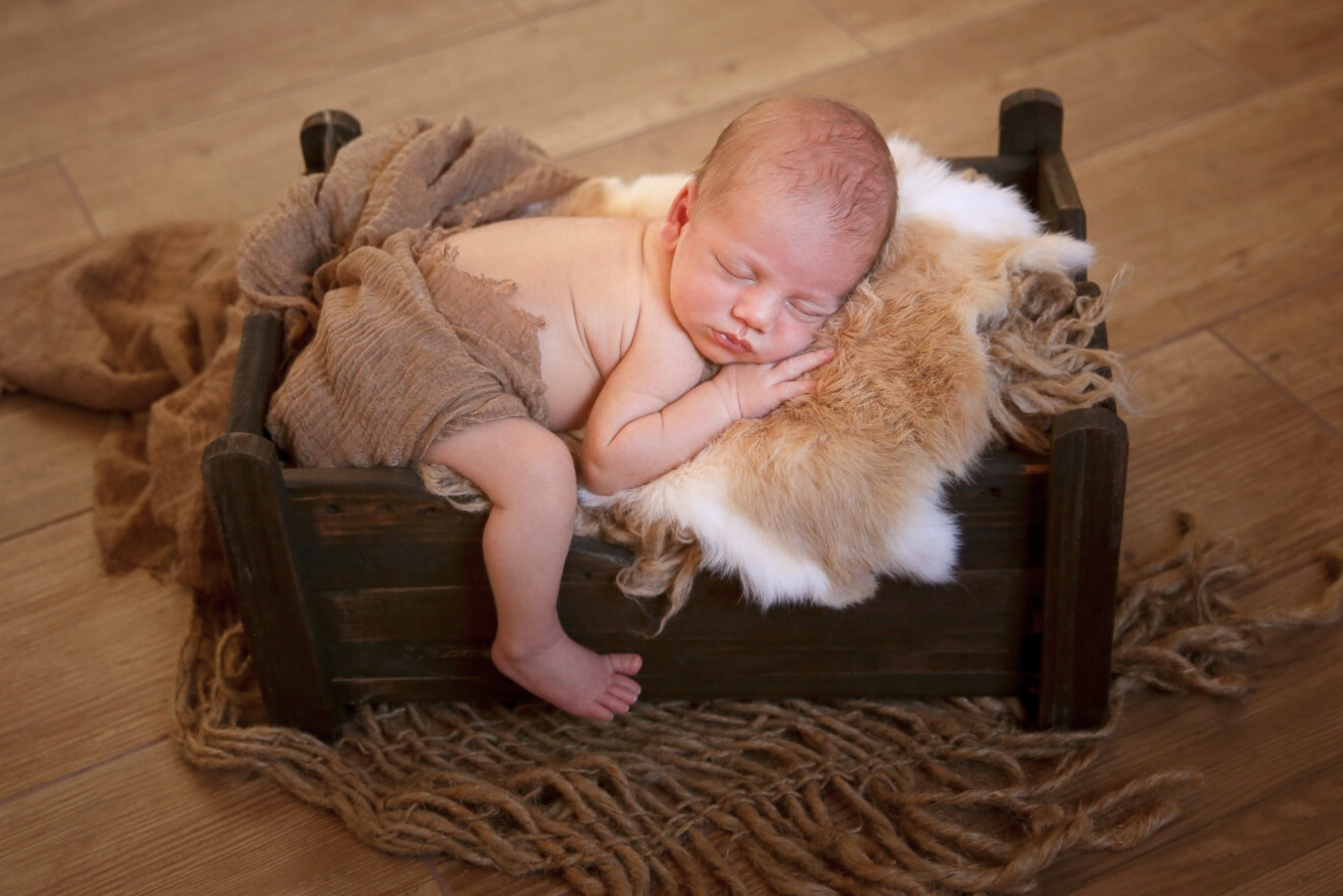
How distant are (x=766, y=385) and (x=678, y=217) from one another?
5.7 inches

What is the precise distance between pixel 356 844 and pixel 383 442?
1.02ft

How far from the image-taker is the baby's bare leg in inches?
39.4

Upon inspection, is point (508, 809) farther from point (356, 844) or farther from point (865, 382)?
point (865, 382)

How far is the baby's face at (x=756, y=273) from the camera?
984 mm

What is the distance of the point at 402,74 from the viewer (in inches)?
72.7

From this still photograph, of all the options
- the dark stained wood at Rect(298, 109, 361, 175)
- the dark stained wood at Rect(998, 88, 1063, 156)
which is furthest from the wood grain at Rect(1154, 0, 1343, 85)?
the dark stained wood at Rect(298, 109, 361, 175)

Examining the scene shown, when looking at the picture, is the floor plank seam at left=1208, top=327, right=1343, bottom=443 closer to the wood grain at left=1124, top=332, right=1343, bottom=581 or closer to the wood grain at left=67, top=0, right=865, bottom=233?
the wood grain at left=1124, top=332, right=1343, bottom=581

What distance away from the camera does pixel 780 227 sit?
0.98m

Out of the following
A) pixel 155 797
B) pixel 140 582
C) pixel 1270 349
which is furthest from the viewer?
pixel 1270 349

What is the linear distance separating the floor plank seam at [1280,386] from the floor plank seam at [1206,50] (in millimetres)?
472

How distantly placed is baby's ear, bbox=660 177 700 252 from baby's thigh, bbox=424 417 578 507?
19 centimetres

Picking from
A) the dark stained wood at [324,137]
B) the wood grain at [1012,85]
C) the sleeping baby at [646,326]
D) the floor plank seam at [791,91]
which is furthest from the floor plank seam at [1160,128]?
the dark stained wood at [324,137]

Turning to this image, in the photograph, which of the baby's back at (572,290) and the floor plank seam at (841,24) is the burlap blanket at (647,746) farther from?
the floor plank seam at (841,24)

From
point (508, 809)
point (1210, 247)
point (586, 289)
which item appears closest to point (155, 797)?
point (508, 809)
